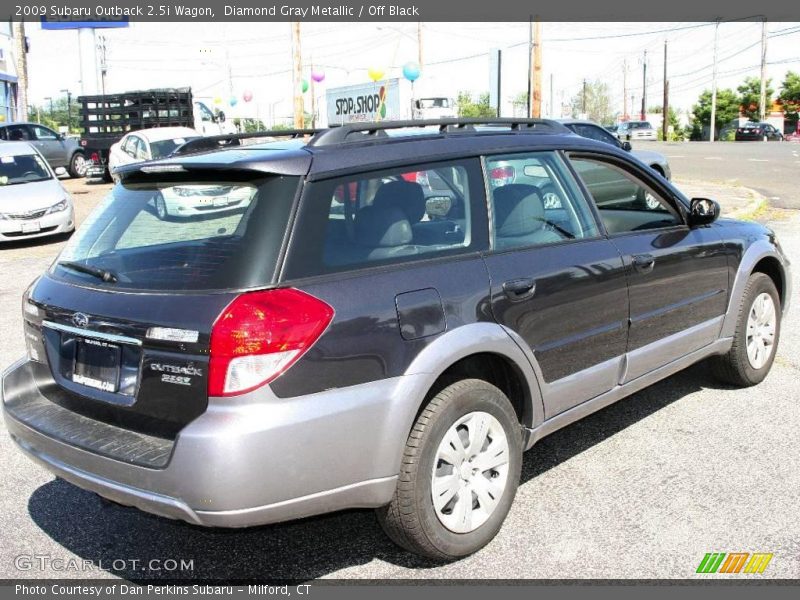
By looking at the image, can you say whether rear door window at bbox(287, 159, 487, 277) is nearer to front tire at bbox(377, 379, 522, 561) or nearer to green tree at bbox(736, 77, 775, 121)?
front tire at bbox(377, 379, 522, 561)

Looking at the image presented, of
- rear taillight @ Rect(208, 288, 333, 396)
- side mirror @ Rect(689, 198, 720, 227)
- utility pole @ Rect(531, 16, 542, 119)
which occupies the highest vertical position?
utility pole @ Rect(531, 16, 542, 119)

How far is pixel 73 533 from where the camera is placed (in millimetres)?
3801

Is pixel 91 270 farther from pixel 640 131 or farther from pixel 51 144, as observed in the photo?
pixel 640 131

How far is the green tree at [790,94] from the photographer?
7919 centimetres

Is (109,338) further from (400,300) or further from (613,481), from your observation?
(613,481)

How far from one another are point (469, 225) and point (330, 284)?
2.86ft

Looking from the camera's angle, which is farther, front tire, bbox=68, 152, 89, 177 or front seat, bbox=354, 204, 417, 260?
front tire, bbox=68, 152, 89, 177

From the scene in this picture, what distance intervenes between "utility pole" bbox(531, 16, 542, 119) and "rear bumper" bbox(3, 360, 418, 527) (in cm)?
2187

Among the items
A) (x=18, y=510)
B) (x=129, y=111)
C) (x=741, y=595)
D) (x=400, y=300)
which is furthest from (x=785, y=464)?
(x=129, y=111)

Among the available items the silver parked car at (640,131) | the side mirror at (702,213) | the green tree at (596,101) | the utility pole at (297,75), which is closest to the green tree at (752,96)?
the silver parked car at (640,131)

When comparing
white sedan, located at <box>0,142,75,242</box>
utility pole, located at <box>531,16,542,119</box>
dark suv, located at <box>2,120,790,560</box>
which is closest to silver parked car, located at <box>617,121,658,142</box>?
utility pole, located at <box>531,16,542,119</box>

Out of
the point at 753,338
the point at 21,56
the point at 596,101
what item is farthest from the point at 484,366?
the point at 596,101

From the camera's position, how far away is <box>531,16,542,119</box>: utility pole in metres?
23.9

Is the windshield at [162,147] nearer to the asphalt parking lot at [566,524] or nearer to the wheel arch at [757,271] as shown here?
the asphalt parking lot at [566,524]
